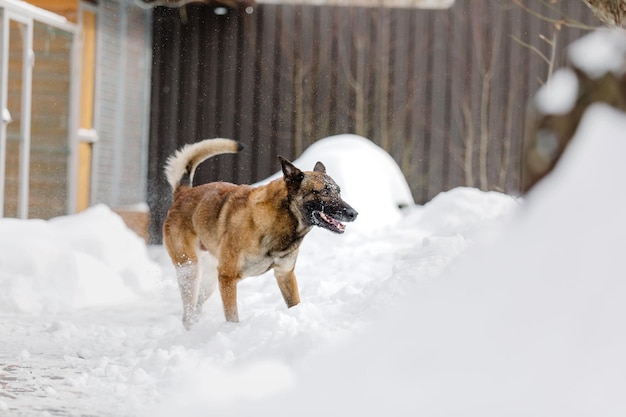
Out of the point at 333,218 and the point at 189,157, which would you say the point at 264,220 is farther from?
the point at 189,157

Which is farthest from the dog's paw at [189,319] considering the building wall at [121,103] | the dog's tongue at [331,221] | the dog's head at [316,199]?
the building wall at [121,103]

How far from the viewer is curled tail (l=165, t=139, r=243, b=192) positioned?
5.16 metres

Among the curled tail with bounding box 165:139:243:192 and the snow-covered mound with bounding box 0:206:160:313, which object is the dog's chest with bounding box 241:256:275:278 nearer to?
the curled tail with bounding box 165:139:243:192

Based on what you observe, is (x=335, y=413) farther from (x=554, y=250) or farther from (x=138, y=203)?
(x=138, y=203)

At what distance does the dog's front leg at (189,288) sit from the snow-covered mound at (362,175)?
2.94 meters

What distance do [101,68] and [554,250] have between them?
8.52 meters

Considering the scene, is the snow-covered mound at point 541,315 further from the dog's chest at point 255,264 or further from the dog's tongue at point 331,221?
the dog's chest at point 255,264

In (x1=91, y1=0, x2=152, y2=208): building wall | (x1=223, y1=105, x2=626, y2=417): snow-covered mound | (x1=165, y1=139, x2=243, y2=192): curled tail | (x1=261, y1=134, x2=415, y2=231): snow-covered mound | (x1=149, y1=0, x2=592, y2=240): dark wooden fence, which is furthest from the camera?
(x1=149, y1=0, x2=592, y2=240): dark wooden fence

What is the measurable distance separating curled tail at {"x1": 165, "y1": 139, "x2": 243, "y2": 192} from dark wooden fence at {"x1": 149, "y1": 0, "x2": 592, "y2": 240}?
5218mm

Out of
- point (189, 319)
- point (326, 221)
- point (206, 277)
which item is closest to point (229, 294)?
point (326, 221)

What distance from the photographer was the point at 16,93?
796 centimetres

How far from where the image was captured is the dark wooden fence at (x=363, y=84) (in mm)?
10711

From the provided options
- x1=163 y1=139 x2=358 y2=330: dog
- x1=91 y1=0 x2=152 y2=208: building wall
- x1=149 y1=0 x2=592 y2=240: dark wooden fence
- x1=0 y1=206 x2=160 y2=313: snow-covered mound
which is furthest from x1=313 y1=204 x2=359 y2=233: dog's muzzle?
x1=149 y1=0 x2=592 y2=240: dark wooden fence

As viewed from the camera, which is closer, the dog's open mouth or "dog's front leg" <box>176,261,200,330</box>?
the dog's open mouth
